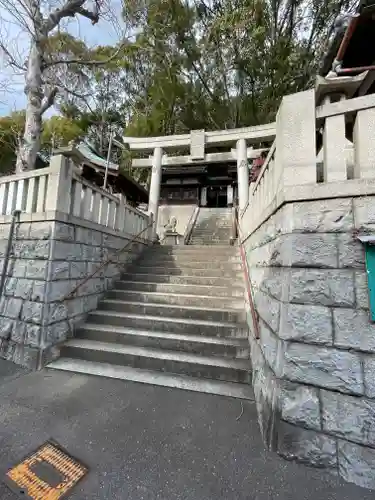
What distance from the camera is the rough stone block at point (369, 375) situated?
1.71 m

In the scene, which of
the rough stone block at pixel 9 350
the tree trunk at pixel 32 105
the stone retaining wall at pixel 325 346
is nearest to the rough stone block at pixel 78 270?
the rough stone block at pixel 9 350

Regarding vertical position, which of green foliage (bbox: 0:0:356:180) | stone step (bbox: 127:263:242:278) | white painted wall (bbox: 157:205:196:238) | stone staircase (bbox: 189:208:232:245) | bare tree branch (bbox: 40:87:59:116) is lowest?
stone step (bbox: 127:263:242:278)

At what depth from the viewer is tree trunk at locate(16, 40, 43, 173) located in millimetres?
6215

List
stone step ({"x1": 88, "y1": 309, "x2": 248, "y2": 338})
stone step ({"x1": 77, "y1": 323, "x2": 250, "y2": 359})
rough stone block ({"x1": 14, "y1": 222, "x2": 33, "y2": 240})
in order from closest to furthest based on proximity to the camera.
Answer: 1. stone step ({"x1": 77, "y1": 323, "x2": 250, "y2": 359})
2. stone step ({"x1": 88, "y1": 309, "x2": 248, "y2": 338})
3. rough stone block ({"x1": 14, "y1": 222, "x2": 33, "y2": 240})

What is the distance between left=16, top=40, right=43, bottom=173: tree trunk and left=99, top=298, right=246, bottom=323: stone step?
4515 millimetres

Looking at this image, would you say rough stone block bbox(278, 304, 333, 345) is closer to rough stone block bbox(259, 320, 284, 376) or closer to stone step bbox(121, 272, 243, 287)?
rough stone block bbox(259, 320, 284, 376)

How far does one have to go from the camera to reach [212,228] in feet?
37.7

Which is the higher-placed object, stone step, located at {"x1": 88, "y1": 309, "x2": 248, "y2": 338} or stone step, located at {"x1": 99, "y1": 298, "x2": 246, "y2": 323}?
stone step, located at {"x1": 99, "y1": 298, "x2": 246, "y2": 323}

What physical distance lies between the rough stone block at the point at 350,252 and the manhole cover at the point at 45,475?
2495 mm

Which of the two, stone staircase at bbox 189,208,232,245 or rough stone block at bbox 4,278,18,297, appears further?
stone staircase at bbox 189,208,232,245

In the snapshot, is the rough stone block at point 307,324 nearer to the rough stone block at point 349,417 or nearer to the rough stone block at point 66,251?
the rough stone block at point 349,417

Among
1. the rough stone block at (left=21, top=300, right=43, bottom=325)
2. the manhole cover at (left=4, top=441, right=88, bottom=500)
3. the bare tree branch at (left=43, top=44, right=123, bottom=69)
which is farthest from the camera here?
the bare tree branch at (left=43, top=44, right=123, bottom=69)

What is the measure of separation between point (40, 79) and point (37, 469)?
804cm

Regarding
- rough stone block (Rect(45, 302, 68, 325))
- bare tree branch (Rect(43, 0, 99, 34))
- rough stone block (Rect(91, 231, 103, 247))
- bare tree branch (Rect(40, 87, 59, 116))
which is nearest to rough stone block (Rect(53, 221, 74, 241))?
rough stone block (Rect(91, 231, 103, 247))
